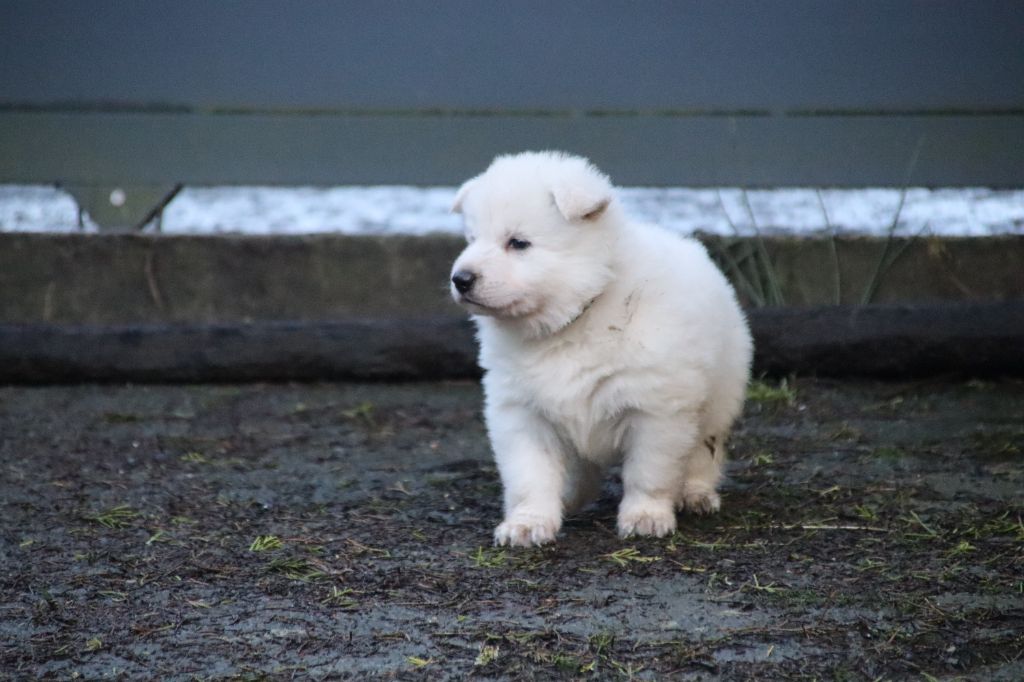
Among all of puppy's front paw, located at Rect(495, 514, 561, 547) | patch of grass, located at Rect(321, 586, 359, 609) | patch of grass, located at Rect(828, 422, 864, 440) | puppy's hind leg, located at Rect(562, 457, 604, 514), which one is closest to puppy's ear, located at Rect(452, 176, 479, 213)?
puppy's hind leg, located at Rect(562, 457, 604, 514)

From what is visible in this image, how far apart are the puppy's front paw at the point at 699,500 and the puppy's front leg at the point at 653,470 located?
272 mm

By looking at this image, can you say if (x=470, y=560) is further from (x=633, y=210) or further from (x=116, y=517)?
(x=633, y=210)

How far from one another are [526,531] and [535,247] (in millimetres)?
944

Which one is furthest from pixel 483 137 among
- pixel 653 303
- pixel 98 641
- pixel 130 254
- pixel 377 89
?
pixel 98 641

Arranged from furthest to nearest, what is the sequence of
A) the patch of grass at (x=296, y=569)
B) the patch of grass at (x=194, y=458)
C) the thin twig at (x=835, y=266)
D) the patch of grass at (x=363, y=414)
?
the thin twig at (x=835, y=266) < the patch of grass at (x=363, y=414) < the patch of grass at (x=194, y=458) < the patch of grass at (x=296, y=569)

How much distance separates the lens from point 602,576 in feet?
14.0

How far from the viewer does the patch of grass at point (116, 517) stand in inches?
197

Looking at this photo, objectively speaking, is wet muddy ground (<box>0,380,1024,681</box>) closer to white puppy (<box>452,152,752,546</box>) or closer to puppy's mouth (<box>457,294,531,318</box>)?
white puppy (<box>452,152,752,546</box>)

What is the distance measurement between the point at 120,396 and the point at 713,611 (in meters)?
4.60

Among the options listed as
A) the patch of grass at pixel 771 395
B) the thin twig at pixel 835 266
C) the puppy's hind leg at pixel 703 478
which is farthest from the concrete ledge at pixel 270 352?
the puppy's hind leg at pixel 703 478

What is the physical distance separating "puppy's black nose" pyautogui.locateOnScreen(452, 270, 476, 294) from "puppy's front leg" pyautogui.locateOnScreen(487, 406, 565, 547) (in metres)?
0.53

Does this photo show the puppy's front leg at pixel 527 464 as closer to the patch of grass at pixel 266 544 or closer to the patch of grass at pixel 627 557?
the patch of grass at pixel 627 557

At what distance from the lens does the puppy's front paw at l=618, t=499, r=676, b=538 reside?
15.3 ft

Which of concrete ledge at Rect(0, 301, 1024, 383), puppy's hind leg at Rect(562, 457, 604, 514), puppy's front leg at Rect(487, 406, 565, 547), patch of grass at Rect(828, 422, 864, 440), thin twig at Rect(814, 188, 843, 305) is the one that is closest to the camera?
puppy's front leg at Rect(487, 406, 565, 547)
